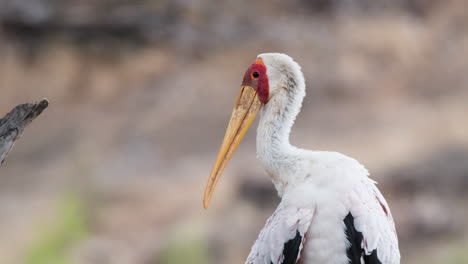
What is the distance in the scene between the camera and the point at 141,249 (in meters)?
9.30

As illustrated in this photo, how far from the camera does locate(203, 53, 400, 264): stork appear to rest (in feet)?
12.6

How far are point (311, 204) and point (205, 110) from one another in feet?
22.1

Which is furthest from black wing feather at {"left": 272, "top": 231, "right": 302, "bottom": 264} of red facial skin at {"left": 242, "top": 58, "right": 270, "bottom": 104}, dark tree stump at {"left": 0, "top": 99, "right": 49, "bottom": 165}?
dark tree stump at {"left": 0, "top": 99, "right": 49, "bottom": 165}

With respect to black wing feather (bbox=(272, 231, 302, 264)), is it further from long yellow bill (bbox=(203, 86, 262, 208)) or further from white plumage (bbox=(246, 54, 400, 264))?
long yellow bill (bbox=(203, 86, 262, 208))

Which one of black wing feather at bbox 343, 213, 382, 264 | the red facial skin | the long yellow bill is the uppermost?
the red facial skin

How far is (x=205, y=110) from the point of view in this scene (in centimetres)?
1056

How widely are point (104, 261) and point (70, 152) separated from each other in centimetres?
155

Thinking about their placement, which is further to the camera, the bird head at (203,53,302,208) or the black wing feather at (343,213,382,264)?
the bird head at (203,53,302,208)

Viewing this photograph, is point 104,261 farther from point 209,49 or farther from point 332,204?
point 332,204

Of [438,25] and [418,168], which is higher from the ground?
[438,25]

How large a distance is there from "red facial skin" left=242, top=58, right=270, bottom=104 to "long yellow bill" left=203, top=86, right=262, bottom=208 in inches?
1.2

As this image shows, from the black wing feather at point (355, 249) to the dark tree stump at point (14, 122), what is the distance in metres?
1.32

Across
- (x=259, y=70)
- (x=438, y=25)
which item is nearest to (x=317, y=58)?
(x=438, y=25)

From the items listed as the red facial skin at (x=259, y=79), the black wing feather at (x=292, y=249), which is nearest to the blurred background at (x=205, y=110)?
the red facial skin at (x=259, y=79)
